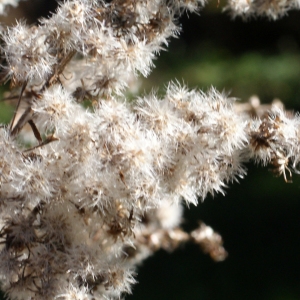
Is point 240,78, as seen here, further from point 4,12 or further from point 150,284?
point 4,12

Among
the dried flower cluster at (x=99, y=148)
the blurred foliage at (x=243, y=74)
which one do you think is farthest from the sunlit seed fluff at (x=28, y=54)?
the blurred foliage at (x=243, y=74)

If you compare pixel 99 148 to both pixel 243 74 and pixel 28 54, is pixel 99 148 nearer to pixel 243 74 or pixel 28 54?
pixel 28 54

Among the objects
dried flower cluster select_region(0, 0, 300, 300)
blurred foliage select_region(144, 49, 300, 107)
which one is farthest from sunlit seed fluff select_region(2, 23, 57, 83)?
blurred foliage select_region(144, 49, 300, 107)

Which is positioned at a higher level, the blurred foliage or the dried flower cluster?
the blurred foliage

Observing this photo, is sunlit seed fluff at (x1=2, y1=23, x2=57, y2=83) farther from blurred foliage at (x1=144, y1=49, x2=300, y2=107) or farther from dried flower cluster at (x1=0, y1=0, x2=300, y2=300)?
blurred foliage at (x1=144, y1=49, x2=300, y2=107)

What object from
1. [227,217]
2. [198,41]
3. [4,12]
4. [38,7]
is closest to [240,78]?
[198,41]

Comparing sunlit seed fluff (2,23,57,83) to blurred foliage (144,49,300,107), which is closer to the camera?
sunlit seed fluff (2,23,57,83)

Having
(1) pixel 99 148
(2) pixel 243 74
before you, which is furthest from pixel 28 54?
(2) pixel 243 74

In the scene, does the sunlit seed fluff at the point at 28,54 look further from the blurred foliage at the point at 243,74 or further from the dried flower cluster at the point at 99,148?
the blurred foliage at the point at 243,74
